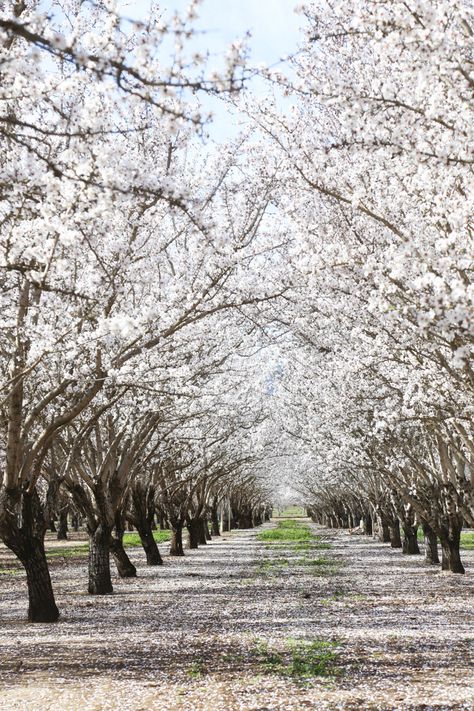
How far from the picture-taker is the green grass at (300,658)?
951 cm

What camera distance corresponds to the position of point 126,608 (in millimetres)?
16094

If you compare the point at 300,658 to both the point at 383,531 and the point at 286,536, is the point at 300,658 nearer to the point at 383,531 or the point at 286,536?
the point at 383,531

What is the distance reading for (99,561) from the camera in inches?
738

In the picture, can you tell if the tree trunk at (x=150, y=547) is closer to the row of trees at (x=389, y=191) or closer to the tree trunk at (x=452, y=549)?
the tree trunk at (x=452, y=549)

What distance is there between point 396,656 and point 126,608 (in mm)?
7442

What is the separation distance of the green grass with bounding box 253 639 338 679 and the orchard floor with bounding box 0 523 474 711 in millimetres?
146

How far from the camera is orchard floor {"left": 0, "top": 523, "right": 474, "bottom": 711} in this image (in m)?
8.41

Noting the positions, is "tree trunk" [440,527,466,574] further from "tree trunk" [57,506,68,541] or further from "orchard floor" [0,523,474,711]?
"tree trunk" [57,506,68,541]

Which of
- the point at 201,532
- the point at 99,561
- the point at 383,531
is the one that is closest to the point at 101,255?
the point at 99,561

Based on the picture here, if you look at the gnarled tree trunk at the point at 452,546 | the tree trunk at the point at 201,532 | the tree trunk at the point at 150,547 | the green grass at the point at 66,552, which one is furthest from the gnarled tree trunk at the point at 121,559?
the tree trunk at the point at 201,532

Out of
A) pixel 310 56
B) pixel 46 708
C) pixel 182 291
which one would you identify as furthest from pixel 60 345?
pixel 310 56

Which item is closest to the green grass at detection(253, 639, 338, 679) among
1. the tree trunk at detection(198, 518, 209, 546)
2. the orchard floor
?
the orchard floor

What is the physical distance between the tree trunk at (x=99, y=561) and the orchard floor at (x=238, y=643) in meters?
0.46

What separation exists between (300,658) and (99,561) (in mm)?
9563
